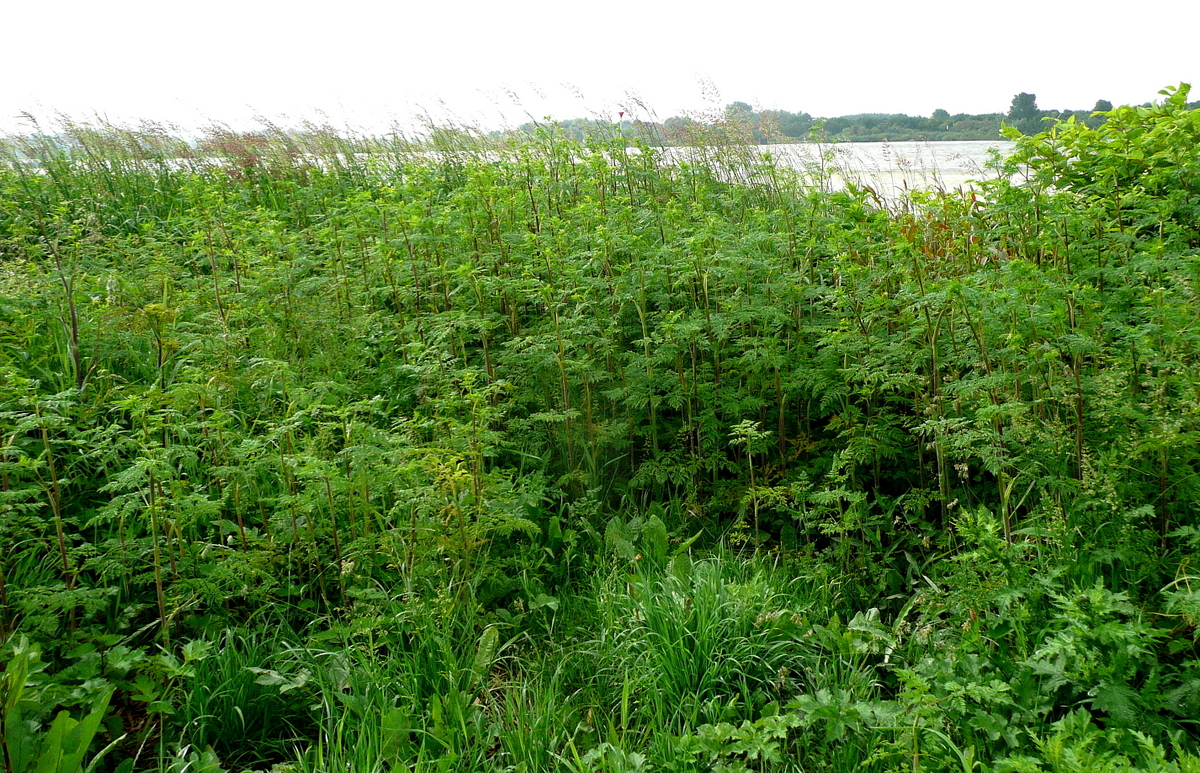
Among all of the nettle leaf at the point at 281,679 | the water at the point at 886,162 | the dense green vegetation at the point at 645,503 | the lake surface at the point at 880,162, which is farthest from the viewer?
the water at the point at 886,162

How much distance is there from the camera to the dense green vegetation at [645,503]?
2332mm

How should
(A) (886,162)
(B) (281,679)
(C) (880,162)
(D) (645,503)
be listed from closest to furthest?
(B) (281,679) → (D) (645,503) → (A) (886,162) → (C) (880,162)

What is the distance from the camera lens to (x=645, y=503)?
3.86 m

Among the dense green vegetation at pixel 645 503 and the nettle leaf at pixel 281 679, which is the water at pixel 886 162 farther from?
the nettle leaf at pixel 281 679

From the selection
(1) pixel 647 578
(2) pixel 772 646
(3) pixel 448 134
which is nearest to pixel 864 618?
(2) pixel 772 646

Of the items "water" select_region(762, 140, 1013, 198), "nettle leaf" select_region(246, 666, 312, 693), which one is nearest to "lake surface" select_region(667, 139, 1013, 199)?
"water" select_region(762, 140, 1013, 198)

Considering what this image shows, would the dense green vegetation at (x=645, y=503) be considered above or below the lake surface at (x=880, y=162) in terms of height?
below

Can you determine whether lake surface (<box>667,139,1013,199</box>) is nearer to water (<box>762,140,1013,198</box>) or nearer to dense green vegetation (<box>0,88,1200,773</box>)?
water (<box>762,140,1013,198</box>)

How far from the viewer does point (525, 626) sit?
3.11 metres

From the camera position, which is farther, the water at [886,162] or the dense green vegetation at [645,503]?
the water at [886,162]

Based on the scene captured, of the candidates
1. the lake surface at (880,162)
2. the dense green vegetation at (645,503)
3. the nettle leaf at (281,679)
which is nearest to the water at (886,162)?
the lake surface at (880,162)

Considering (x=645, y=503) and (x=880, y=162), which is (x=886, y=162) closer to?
(x=880, y=162)

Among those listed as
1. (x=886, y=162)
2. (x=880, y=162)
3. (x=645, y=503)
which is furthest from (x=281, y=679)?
(x=880, y=162)

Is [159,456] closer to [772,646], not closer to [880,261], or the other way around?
[772,646]
